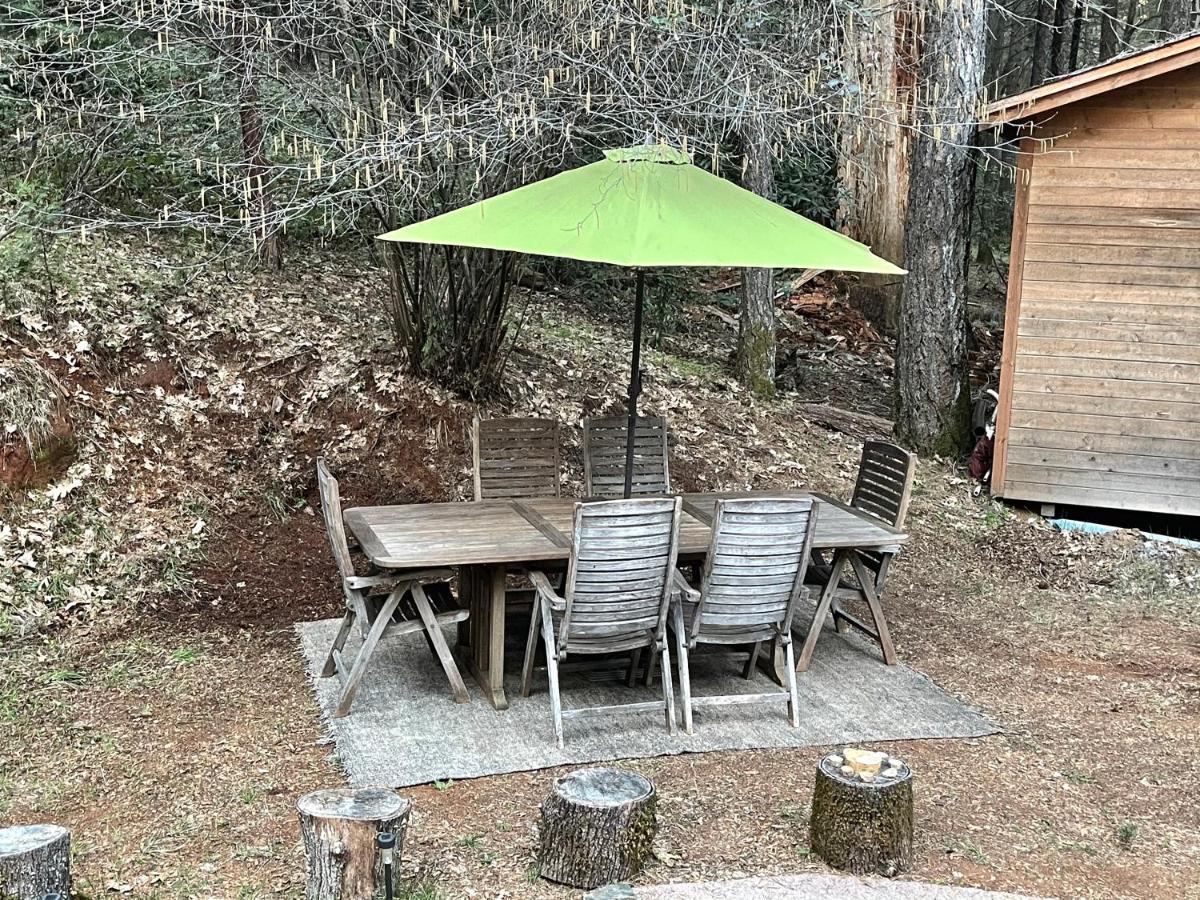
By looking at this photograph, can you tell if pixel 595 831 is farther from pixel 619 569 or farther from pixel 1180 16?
pixel 1180 16

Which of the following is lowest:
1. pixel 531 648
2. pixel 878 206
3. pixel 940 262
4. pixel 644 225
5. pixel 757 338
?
pixel 531 648

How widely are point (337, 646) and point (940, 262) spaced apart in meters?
5.98

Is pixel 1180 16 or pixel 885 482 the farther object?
pixel 1180 16

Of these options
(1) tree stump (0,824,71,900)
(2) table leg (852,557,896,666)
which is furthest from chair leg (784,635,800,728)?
(1) tree stump (0,824,71,900)

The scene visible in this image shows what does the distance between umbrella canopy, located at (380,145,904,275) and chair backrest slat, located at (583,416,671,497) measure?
1.54 meters

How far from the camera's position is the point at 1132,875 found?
4004 millimetres

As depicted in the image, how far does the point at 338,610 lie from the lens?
647cm

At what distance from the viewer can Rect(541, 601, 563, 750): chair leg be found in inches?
186

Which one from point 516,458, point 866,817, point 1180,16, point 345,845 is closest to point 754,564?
point 866,817

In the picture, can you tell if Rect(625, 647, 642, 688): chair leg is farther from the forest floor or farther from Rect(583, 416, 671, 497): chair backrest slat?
Rect(583, 416, 671, 497): chair backrest slat

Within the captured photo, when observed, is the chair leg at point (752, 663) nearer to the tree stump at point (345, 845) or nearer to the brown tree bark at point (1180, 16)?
the tree stump at point (345, 845)

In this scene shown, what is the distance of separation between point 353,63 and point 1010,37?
607 inches

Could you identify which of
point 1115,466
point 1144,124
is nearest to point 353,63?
point 1144,124

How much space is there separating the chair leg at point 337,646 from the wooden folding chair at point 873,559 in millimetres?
2209
